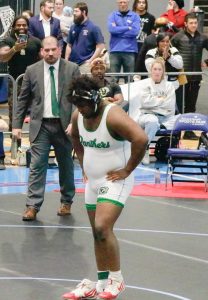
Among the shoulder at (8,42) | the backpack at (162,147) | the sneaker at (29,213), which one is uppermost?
the shoulder at (8,42)

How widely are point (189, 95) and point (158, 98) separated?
210 centimetres

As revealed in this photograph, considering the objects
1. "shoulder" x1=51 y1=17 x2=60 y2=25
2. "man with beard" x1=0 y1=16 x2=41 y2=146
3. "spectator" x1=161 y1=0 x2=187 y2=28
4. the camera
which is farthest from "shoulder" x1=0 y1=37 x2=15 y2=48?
"spectator" x1=161 y1=0 x2=187 y2=28

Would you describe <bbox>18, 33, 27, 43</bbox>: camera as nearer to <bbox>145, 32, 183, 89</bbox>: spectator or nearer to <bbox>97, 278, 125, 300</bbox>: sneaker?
<bbox>145, 32, 183, 89</bbox>: spectator

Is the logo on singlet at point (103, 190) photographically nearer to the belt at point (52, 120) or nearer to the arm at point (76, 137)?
the arm at point (76, 137)

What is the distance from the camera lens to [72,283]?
34.1 feet

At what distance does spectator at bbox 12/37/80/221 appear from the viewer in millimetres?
13203

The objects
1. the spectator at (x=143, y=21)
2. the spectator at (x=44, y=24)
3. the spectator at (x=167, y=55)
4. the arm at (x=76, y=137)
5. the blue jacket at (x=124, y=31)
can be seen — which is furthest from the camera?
the spectator at (x=143, y=21)

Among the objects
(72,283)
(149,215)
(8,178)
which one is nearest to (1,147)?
(8,178)

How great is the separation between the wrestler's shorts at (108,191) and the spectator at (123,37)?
392 inches

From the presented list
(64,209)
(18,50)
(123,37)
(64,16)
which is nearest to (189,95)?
(123,37)

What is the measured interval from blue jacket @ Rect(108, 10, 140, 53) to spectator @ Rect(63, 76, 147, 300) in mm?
9921

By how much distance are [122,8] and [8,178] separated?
4.94m

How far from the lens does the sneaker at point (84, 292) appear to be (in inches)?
384

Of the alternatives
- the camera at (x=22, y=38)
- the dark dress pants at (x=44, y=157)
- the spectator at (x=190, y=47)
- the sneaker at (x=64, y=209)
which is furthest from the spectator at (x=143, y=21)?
the dark dress pants at (x=44, y=157)
